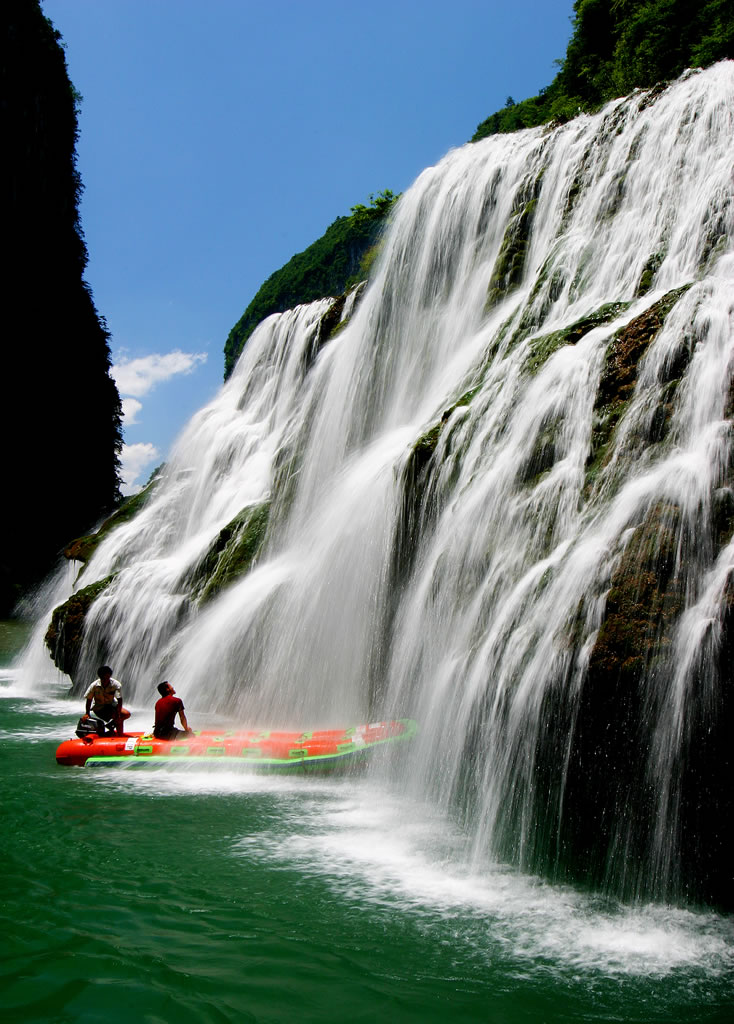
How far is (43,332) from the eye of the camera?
→ 46.2 metres

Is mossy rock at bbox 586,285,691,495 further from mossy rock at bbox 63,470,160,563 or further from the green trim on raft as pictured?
mossy rock at bbox 63,470,160,563

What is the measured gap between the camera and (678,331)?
7.61 meters

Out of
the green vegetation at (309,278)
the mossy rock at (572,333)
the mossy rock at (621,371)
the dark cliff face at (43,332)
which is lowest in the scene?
the mossy rock at (621,371)

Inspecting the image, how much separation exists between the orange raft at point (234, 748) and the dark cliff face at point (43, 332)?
3285 centimetres

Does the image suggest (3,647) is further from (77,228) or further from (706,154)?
(77,228)

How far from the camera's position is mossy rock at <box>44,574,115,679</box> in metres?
16.4

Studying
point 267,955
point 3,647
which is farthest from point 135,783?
point 3,647

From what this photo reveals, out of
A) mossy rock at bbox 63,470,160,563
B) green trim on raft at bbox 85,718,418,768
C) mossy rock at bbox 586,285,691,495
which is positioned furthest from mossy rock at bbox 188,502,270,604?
mossy rock at bbox 586,285,691,495

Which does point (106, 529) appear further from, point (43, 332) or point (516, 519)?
point (43, 332)

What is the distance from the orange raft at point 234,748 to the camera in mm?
9242

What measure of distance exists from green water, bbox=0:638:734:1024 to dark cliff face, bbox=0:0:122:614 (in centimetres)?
3642

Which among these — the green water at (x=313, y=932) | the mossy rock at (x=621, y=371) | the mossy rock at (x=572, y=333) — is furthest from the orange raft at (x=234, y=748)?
the mossy rock at (x=572, y=333)

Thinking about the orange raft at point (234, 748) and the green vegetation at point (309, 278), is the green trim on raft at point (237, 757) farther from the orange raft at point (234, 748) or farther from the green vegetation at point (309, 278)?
the green vegetation at point (309, 278)

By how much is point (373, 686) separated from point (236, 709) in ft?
8.60
